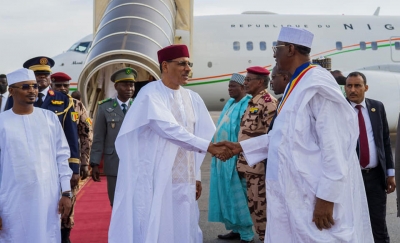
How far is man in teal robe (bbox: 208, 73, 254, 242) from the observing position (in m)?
6.30

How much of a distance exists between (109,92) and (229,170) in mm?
5158

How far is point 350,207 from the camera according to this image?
3.51 metres

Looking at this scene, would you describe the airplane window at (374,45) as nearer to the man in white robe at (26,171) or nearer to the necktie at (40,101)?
the necktie at (40,101)

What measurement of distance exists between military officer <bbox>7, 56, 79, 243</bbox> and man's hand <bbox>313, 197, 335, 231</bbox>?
7.67 ft

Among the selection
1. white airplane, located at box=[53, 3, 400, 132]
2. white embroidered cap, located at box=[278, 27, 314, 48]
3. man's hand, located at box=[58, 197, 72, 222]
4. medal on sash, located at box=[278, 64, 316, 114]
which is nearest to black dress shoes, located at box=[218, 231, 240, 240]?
man's hand, located at box=[58, 197, 72, 222]

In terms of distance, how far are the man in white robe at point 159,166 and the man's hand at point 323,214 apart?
1.23 metres

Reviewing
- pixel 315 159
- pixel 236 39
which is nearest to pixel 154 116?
pixel 315 159

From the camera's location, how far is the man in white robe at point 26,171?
13.4ft

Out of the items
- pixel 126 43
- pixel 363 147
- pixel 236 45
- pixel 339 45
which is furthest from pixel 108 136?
pixel 339 45

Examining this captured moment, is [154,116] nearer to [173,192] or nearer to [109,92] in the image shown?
[173,192]

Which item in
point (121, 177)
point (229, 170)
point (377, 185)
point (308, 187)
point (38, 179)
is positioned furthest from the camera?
point (229, 170)

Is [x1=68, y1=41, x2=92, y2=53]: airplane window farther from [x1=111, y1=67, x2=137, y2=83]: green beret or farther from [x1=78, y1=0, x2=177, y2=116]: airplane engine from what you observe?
[x1=111, y1=67, x2=137, y2=83]: green beret

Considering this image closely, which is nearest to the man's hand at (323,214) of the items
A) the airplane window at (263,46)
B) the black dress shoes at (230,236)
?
the black dress shoes at (230,236)

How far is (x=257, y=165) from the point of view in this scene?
5660mm
